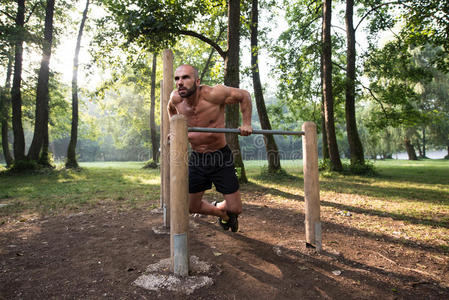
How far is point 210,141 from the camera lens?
3.05m

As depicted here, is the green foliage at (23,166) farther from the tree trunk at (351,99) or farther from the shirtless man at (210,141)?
the tree trunk at (351,99)

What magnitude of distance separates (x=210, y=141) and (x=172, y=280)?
60.2 inches

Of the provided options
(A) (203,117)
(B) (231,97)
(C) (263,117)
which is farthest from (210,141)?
(C) (263,117)

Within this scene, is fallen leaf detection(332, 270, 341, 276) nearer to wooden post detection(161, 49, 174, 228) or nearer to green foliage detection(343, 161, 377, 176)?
wooden post detection(161, 49, 174, 228)

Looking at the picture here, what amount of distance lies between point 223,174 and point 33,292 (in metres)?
2.05

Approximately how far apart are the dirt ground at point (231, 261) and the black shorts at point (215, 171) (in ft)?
2.47

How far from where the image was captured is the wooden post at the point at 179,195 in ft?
7.55

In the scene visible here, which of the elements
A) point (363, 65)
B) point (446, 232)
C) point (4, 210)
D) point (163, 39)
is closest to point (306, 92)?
point (363, 65)

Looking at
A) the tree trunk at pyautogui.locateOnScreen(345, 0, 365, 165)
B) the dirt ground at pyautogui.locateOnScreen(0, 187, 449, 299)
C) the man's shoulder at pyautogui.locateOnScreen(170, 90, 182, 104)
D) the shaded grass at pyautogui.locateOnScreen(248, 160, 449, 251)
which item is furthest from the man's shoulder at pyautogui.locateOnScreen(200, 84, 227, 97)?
the tree trunk at pyautogui.locateOnScreen(345, 0, 365, 165)

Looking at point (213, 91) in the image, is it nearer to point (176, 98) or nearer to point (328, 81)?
point (176, 98)

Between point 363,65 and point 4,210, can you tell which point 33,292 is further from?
point 363,65

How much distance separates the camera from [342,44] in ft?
46.5

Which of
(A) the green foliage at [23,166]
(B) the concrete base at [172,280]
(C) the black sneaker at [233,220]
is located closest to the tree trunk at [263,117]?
(C) the black sneaker at [233,220]

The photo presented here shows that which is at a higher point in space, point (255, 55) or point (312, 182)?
point (255, 55)
